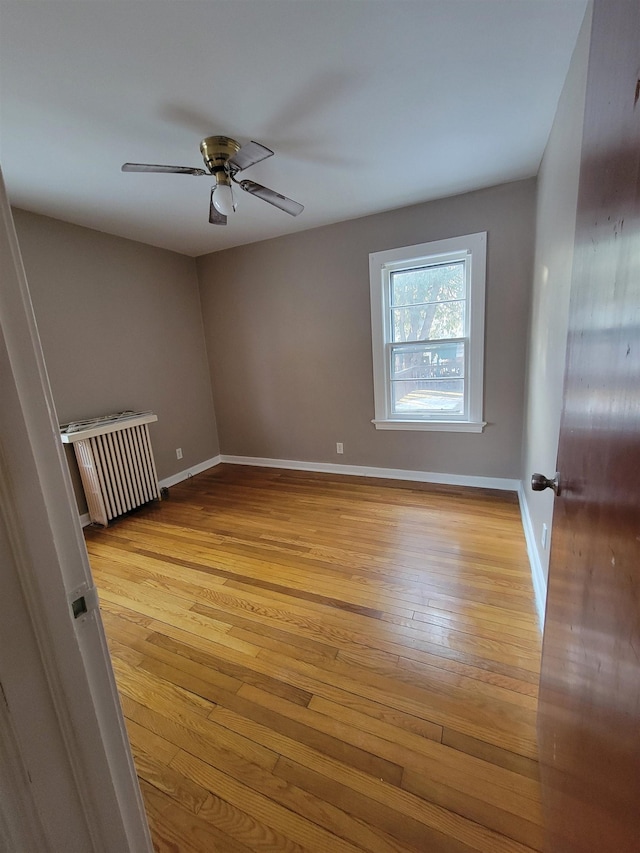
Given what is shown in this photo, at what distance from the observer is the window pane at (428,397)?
3.21m

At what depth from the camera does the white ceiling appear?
124 centimetres

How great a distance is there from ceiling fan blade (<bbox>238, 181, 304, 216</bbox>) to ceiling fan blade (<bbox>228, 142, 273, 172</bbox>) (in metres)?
0.09

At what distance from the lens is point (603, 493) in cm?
59

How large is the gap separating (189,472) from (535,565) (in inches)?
136

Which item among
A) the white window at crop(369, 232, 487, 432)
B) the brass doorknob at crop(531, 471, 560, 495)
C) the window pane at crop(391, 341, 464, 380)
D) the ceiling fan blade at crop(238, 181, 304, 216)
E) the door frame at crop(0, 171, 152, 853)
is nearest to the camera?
the door frame at crop(0, 171, 152, 853)

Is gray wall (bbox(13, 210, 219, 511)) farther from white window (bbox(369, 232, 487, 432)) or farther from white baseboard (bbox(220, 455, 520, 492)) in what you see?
white window (bbox(369, 232, 487, 432))

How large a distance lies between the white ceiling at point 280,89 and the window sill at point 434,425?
1908 millimetres

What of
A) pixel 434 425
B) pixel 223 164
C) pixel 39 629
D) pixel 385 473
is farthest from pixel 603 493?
pixel 385 473

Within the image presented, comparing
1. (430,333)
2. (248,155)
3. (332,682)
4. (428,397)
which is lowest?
(332,682)

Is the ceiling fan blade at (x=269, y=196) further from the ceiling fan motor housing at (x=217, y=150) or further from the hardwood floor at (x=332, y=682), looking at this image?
the hardwood floor at (x=332, y=682)

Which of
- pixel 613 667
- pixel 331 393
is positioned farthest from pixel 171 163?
pixel 613 667

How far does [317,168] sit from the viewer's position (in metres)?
2.27

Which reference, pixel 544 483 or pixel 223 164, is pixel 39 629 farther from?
pixel 223 164

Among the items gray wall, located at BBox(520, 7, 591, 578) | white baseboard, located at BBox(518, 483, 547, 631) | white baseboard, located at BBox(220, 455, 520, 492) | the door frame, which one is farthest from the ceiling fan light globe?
white baseboard, located at BBox(220, 455, 520, 492)
